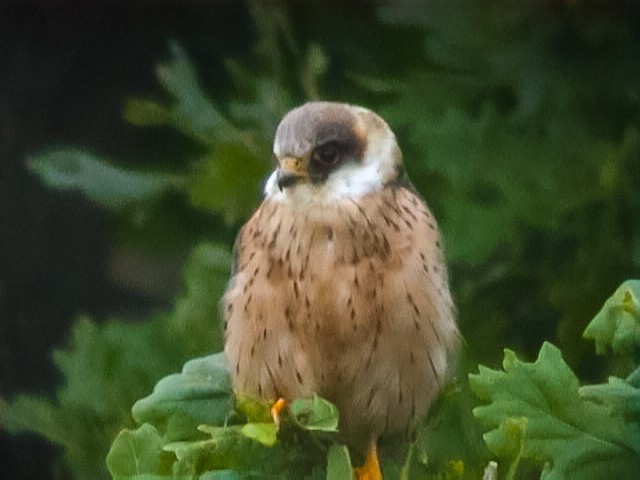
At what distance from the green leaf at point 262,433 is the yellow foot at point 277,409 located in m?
0.04

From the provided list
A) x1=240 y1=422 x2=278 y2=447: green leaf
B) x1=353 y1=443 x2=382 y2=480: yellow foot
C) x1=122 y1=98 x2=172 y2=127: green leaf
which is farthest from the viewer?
x1=122 y1=98 x2=172 y2=127: green leaf

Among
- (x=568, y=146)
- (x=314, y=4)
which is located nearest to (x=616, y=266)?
(x=568, y=146)

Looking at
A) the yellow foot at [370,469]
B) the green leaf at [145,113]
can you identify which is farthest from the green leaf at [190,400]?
the green leaf at [145,113]

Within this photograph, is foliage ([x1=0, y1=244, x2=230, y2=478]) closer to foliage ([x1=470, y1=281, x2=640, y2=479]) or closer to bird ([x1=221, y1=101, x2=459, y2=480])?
bird ([x1=221, y1=101, x2=459, y2=480])

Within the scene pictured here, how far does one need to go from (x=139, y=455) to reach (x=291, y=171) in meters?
0.25

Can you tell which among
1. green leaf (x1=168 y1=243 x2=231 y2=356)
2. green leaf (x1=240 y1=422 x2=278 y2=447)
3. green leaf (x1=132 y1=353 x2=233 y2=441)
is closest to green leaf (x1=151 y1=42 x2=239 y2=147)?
green leaf (x1=168 y1=243 x2=231 y2=356)

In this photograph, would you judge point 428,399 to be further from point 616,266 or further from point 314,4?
point 314,4

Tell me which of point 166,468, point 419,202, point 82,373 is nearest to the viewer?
point 166,468

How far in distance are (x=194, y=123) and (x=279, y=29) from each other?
12 centimetres

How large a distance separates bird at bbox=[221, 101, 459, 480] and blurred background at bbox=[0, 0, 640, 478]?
0.22 ft

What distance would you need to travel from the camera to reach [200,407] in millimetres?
828

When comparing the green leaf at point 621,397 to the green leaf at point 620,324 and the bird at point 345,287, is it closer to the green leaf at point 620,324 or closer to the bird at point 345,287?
the green leaf at point 620,324

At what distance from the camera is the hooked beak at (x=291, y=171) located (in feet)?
2.55

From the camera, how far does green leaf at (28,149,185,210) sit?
953 mm
